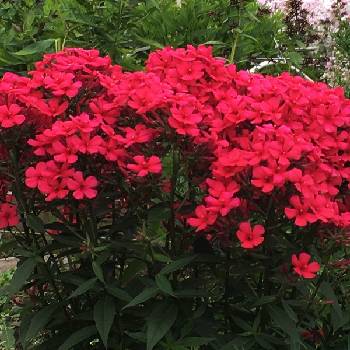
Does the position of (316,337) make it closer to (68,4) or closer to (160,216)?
(160,216)

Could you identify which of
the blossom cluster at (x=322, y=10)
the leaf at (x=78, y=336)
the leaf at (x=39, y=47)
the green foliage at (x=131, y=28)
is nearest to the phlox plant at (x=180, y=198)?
the leaf at (x=78, y=336)

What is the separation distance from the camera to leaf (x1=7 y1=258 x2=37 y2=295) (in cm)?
219

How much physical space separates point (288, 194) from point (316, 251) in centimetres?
27

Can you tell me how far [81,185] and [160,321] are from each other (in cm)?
45

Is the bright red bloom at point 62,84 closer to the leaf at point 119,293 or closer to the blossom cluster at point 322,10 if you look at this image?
the leaf at point 119,293

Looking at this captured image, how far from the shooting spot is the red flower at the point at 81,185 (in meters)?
2.13

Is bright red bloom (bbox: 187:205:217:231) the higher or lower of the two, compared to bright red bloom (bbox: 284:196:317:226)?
lower

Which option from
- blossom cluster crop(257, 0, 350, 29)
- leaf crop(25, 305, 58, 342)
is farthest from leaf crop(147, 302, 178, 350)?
blossom cluster crop(257, 0, 350, 29)

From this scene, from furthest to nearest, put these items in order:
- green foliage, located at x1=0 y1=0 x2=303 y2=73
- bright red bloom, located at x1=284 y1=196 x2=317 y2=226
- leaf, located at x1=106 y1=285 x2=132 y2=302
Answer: green foliage, located at x1=0 y1=0 x2=303 y2=73, leaf, located at x1=106 y1=285 x2=132 y2=302, bright red bloom, located at x1=284 y1=196 x2=317 y2=226

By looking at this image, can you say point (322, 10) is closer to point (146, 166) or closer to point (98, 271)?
point (146, 166)

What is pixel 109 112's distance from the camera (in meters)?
2.29

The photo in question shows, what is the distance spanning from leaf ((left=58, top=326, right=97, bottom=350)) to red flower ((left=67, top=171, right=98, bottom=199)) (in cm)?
45

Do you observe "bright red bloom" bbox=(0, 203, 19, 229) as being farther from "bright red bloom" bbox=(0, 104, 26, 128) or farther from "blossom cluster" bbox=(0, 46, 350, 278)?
"bright red bloom" bbox=(0, 104, 26, 128)

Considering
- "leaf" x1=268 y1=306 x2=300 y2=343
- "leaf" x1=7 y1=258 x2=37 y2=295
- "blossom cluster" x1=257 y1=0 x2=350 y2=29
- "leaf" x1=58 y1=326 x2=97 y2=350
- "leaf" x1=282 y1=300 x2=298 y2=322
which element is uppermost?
"leaf" x1=282 y1=300 x2=298 y2=322
